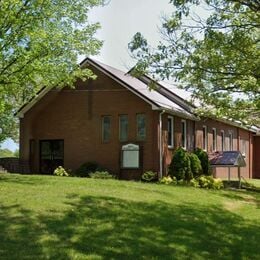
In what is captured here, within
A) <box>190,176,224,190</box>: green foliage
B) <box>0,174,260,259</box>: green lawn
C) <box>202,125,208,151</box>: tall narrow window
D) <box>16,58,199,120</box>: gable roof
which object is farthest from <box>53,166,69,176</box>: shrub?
<box>202,125,208,151</box>: tall narrow window

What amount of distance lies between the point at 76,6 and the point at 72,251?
13.6 meters

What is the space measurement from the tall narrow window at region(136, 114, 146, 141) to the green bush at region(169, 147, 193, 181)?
2122mm

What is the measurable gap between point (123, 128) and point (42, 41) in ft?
31.8

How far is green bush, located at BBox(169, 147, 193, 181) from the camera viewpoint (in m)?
25.9

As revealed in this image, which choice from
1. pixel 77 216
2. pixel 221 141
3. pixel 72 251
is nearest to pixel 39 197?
pixel 77 216

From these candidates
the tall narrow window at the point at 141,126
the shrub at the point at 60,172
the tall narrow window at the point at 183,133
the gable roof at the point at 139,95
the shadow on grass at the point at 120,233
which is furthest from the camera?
the tall narrow window at the point at 183,133

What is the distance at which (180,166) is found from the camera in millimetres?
26000

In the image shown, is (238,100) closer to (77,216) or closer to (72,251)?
(77,216)

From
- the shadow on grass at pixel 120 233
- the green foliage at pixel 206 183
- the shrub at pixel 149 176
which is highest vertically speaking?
the shrub at pixel 149 176

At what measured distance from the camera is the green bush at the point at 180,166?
25.9 meters

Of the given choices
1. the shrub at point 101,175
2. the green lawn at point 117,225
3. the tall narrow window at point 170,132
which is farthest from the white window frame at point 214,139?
the green lawn at point 117,225

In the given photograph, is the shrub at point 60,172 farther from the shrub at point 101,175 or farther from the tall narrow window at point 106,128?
the tall narrow window at point 106,128

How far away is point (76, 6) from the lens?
2081cm

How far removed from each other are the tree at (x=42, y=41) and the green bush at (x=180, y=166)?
755cm
